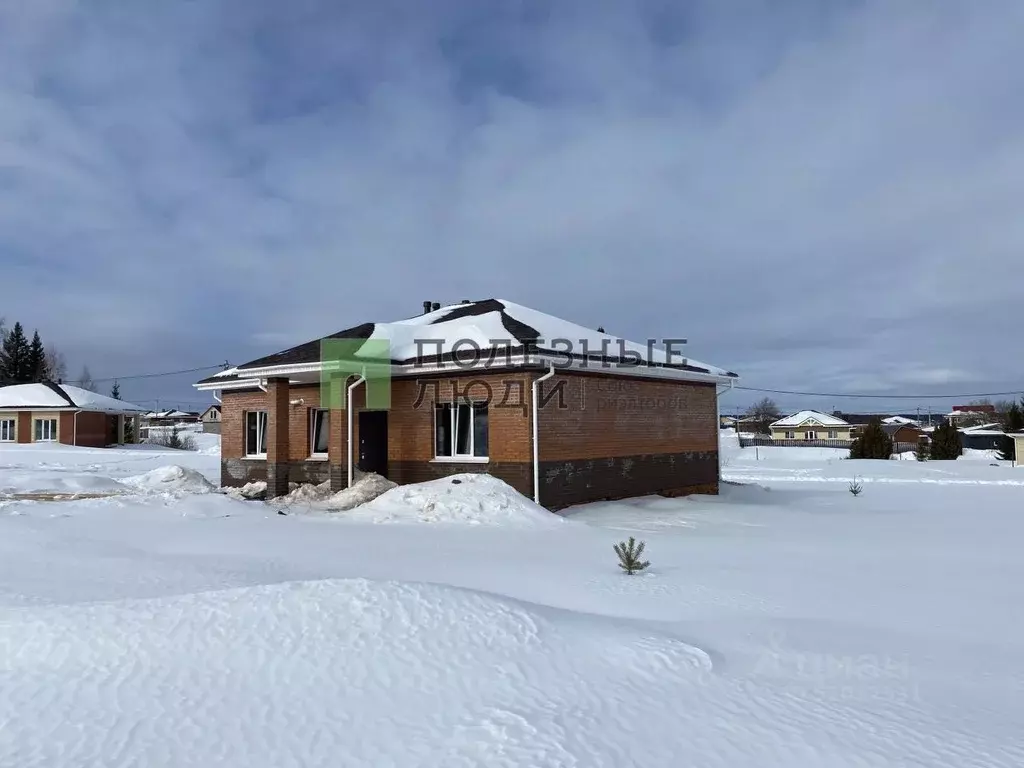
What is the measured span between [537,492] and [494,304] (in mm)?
6474

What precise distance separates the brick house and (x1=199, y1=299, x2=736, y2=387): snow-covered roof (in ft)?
0.18

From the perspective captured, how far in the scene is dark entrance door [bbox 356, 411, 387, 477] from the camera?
687 inches

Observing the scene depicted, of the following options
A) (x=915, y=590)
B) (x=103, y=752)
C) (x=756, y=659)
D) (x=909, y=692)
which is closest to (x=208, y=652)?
(x=103, y=752)

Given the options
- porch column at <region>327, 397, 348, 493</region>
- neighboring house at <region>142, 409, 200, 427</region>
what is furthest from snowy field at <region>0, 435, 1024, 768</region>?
neighboring house at <region>142, 409, 200, 427</region>

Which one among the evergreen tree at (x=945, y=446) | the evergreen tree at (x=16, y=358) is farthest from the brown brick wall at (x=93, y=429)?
the evergreen tree at (x=945, y=446)

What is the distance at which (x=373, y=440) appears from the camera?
17.5 meters

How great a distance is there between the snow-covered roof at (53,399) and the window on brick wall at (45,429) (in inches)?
44.1

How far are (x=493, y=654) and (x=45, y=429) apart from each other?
144ft

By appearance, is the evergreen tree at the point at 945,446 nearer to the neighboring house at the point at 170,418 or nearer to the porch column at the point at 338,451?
the porch column at the point at 338,451

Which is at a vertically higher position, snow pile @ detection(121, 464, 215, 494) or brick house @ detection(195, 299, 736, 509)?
brick house @ detection(195, 299, 736, 509)

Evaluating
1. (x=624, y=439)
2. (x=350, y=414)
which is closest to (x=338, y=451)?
(x=350, y=414)

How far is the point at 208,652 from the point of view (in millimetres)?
5480

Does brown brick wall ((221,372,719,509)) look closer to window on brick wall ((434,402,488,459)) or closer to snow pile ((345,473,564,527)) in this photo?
window on brick wall ((434,402,488,459))

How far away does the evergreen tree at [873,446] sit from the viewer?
1754 inches
